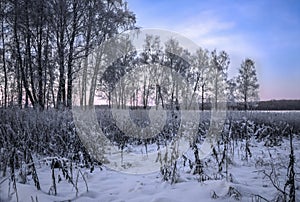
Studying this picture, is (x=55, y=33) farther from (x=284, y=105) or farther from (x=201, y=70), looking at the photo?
(x=284, y=105)

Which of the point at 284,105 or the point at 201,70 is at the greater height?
the point at 201,70

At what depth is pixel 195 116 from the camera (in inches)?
425

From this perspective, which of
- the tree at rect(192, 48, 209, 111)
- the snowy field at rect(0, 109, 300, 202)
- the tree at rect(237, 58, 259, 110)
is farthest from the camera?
the tree at rect(192, 48, 209, 111)

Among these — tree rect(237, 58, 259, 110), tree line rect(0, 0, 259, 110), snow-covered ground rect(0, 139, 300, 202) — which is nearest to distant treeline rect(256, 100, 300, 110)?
tree rect(237, 58, 259, 110)

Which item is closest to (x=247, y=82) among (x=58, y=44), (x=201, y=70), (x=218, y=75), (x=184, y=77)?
(x=218, y=75)

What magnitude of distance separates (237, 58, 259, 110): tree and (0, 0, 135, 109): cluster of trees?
21.1 metres

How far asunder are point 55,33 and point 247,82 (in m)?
24.8

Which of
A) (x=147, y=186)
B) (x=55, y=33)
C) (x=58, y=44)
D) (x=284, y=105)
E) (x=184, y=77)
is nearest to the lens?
(x=147, y=186)

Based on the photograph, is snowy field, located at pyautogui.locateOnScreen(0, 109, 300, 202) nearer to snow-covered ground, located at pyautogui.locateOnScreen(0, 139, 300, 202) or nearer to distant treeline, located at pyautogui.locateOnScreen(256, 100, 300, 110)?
snow-covered ground, located at pyautogui.locateOnScreen(0, 139, 300, 202)

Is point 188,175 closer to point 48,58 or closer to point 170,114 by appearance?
point 170,114

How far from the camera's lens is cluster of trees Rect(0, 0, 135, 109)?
40.5ft

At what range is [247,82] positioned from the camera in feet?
105

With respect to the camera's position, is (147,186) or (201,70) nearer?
(147,186)

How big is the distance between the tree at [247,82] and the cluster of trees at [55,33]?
829 inches
